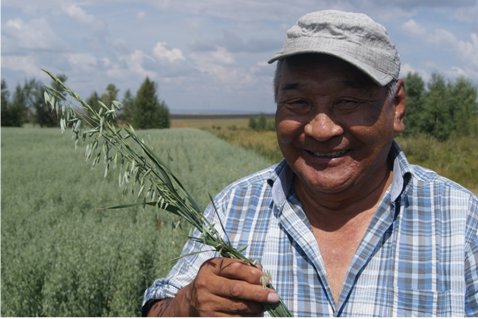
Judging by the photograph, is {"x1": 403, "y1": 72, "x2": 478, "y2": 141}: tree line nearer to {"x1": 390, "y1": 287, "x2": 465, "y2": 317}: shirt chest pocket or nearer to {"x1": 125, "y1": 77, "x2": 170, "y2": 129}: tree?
{"x1": 390, "y1": 287, "x2": 465, "y2": 317}: shirt chest pocket

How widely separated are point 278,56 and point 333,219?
0.71m

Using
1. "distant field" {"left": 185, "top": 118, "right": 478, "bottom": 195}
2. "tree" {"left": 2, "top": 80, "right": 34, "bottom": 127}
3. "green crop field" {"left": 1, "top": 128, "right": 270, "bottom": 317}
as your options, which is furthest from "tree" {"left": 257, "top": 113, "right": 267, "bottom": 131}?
"green crop field" {"left": 1, "top": 128, "right": 270, "bottom": 317}

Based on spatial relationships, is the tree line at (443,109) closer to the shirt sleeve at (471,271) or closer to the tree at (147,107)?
the shirt sleeve at (471,271)

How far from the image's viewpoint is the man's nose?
1.47 meters

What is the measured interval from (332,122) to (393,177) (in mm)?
393

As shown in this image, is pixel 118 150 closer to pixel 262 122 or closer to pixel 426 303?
pixel 426 303

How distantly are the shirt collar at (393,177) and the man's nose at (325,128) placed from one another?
346 millimetres

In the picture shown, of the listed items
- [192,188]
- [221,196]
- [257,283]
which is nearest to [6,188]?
[192,188]

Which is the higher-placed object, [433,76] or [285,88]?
[433,76]

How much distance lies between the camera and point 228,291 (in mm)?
1255

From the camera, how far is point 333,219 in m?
1.70

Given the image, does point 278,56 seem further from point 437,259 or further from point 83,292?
point 83,292

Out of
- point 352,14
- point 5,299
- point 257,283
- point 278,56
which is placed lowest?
point 5,299

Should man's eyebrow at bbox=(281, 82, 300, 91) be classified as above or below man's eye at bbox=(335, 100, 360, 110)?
above
